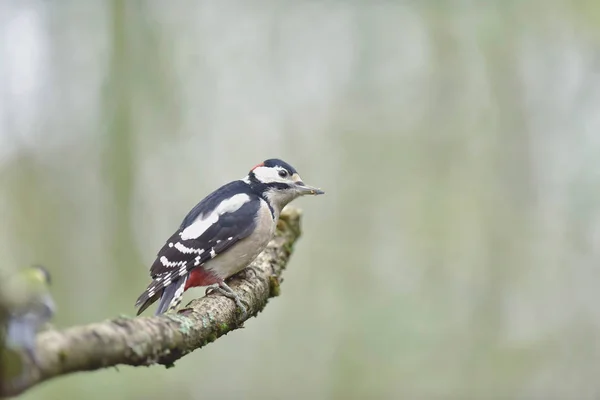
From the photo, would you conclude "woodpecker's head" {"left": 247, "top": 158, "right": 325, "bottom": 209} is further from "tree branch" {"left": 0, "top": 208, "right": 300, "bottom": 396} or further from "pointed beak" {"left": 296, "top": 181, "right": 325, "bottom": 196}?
"tree branch" {"left": 0, "top": 208, "right": 300, "bottom": 396}

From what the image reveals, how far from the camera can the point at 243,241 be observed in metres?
3.56

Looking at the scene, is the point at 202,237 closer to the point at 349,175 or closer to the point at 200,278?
the point at 200,278

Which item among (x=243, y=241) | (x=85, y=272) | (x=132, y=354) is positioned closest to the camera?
(x=132, y=354)

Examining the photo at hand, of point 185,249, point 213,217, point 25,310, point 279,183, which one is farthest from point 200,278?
point 25,310

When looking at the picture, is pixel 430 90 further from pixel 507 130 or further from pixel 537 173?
pixel 537 173

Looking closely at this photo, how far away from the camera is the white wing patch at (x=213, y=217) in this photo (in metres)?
3.50

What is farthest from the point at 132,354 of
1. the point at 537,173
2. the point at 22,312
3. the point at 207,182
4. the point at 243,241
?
the point at 537,173

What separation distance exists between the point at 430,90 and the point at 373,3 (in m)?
1.75

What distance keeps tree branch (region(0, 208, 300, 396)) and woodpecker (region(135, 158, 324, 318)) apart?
1.16 ft

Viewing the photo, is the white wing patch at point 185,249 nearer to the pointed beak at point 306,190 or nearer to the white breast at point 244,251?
the white breast at point 244,251

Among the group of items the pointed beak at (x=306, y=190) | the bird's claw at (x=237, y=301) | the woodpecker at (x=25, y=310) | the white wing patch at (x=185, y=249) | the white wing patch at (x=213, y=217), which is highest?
the pointed beak at (x=306, y=190)

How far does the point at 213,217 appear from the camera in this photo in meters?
3.61

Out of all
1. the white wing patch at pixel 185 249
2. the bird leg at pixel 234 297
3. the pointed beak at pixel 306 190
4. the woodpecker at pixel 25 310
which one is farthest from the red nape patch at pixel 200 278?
the woodpecker at pixel 25 310

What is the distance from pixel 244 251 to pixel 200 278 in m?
0.29
